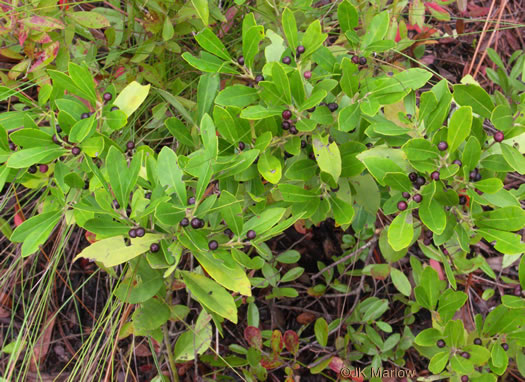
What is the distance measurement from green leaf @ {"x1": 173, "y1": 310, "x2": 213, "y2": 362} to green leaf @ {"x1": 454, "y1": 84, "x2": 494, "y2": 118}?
3.12 feet

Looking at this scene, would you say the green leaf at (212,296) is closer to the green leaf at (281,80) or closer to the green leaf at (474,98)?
the green leaf at (281,80)

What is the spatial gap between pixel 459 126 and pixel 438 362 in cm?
71

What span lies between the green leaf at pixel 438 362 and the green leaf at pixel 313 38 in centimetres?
88

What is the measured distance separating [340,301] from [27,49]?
1.48 m

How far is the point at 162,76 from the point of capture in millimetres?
1709

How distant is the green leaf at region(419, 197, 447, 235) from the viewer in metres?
1.02

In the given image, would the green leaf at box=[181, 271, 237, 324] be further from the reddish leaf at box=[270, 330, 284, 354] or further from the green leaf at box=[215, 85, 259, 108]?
the reddish leaf at box=[270, 330, 284, 354]

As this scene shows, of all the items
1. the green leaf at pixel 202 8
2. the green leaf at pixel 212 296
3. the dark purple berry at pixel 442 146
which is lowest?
the green leaf at pixel 212 296

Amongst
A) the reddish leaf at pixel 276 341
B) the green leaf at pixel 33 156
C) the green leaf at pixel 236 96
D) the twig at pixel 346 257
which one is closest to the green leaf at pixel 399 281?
the twig at pixel 346 257

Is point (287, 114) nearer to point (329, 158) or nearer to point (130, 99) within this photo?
point (329, 158)

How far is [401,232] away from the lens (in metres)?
1.06

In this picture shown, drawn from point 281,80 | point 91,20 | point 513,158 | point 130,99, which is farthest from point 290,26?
point 91,20

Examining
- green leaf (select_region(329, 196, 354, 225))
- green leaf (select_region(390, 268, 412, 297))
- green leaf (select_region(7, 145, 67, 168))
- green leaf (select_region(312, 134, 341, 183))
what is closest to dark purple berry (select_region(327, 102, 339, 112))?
green leaf (select_region(312, 134, 341, 183))

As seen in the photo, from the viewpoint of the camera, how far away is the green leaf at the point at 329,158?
1100 mm
